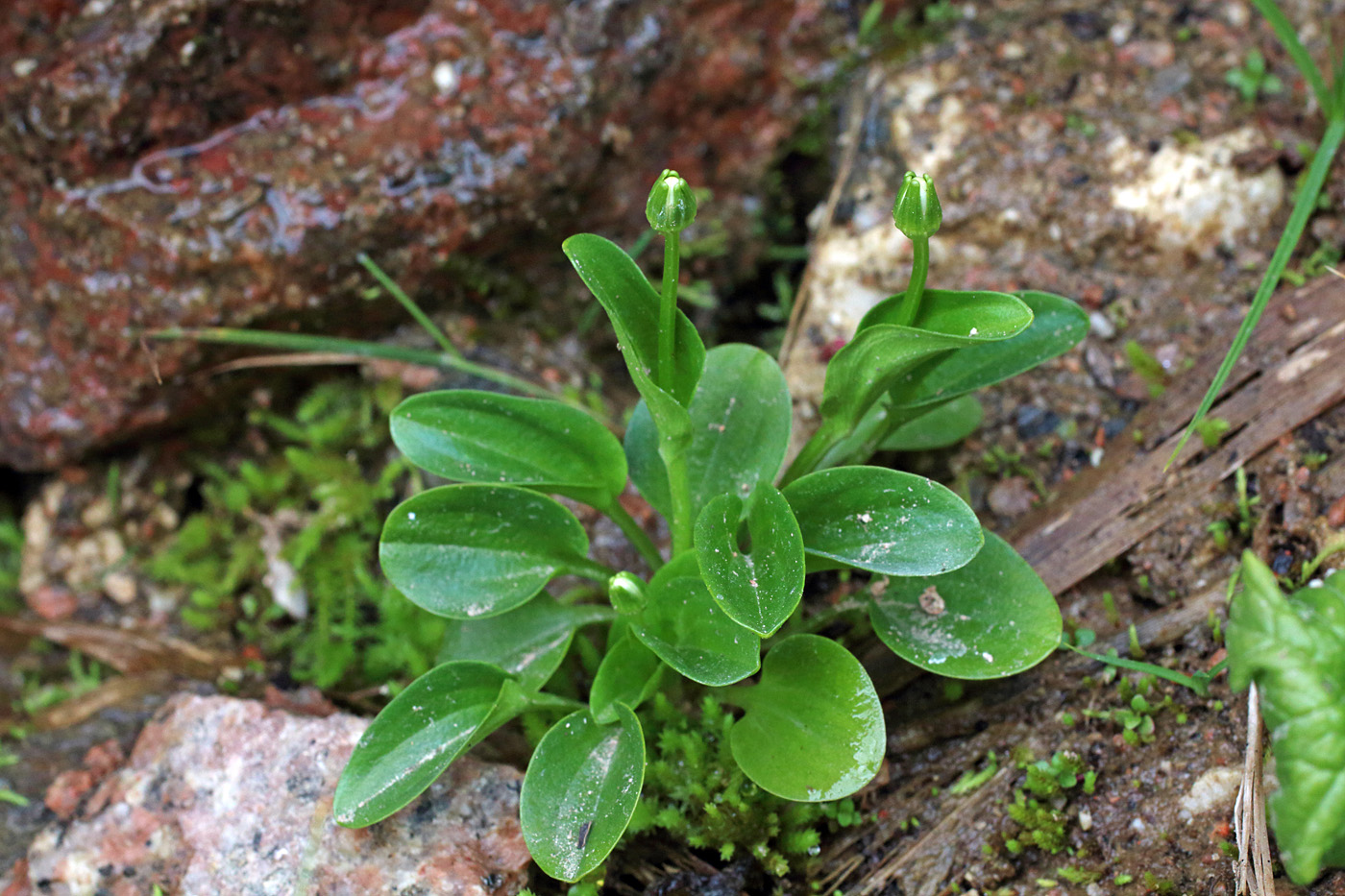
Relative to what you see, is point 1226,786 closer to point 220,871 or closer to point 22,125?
point 220,871

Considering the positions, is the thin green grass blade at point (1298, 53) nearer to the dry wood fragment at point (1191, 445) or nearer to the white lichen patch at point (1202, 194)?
the white lichen patch at point (1202, 194)

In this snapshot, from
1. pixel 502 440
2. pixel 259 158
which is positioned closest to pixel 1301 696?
pixel 502 440

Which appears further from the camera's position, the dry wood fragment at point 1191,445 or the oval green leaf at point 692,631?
the dry wood fragment at point 1191,445

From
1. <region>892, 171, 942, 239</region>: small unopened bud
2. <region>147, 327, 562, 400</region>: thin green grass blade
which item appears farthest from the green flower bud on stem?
<region>147, 327, 562, 400</region>: thin green grass blade

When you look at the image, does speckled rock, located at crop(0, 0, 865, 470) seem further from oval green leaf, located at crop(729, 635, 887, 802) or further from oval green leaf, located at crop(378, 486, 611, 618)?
oval green leaf, located at crop(729, 635, 887, 802)

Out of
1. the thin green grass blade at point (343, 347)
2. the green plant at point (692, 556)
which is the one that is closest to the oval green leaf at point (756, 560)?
the green plant at point (692, 556)

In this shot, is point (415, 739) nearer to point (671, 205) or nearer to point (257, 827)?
point (257, 827)
